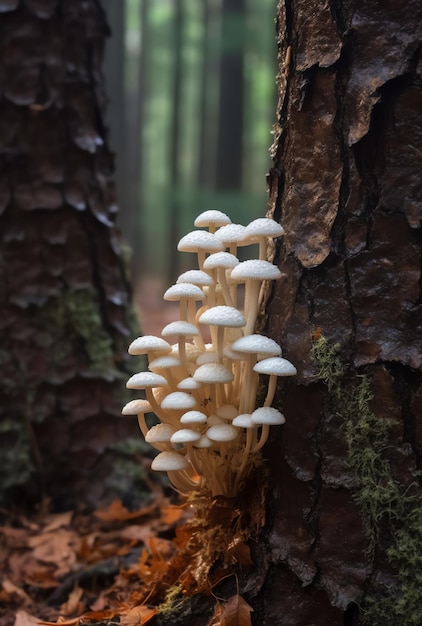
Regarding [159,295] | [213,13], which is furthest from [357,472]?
[213,13]

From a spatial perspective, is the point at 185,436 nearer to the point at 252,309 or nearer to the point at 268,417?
the point at 268,417

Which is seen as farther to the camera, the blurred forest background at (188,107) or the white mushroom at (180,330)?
Result: the blurred forest background at (188,107)

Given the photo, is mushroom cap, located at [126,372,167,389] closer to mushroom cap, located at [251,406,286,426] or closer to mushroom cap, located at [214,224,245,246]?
mushroom cap, located at [251,406,286,426]

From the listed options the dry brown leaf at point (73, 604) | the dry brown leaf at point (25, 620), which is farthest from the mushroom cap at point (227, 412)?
the dry brown leaf at point (73, 604)

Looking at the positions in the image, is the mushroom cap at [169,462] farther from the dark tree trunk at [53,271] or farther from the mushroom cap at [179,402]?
the dark tree trunk at [53,271]

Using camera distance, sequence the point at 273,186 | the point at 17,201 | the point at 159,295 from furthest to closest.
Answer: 1. the point at 159,295
2. the point at 17,201
3. the point at 273,186

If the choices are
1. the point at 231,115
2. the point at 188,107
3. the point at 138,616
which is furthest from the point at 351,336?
the point at 188,107

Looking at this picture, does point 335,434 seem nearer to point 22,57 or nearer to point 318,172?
point 318,172
